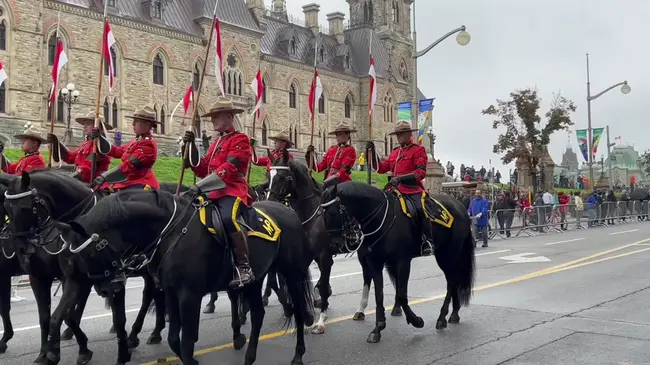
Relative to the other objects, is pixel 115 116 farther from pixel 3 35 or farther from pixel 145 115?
pixel 145 115

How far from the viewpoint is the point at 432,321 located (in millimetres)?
9867

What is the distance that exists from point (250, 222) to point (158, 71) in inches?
1634

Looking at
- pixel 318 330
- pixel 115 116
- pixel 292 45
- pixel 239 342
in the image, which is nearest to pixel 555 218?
pixel 318 330

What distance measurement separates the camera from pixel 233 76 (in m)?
51.2

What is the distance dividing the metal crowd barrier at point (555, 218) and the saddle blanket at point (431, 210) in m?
17.4

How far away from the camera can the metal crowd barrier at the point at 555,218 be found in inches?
1085

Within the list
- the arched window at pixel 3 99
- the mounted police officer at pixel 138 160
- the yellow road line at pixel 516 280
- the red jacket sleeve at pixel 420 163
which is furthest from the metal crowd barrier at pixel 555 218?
the arched window at pixel 3 99

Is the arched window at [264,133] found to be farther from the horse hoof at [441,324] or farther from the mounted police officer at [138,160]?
the mounted police officer at [138,160]

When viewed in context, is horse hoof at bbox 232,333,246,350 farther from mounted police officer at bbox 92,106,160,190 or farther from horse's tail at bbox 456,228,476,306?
horse's tail at bbox 456,228,476,306

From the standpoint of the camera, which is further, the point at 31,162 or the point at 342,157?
the point at 342,157

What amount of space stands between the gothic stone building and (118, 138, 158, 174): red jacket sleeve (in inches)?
874

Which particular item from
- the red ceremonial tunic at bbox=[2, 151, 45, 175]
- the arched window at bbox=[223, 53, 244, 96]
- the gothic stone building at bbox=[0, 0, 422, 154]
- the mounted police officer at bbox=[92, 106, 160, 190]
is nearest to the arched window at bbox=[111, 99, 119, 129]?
the gothic stone building at bbox=[0, 0, 422, 154]

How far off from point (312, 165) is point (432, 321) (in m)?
4.13

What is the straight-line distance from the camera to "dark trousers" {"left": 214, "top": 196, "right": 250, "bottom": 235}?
22.2 ft
